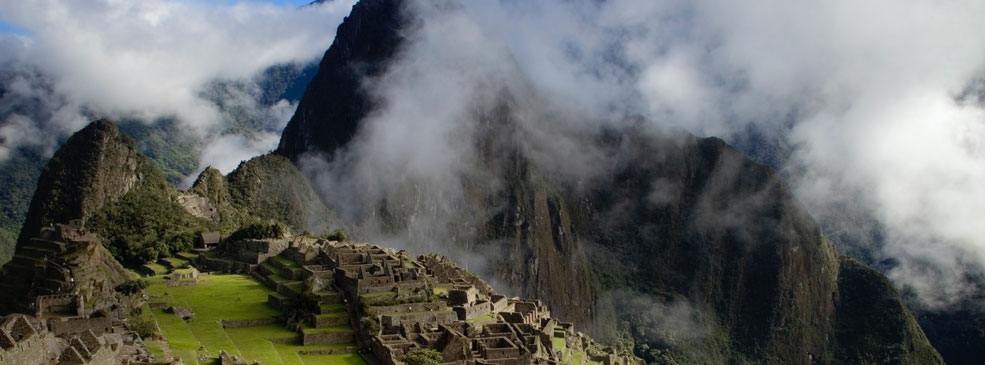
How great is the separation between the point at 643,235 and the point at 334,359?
14910 cm

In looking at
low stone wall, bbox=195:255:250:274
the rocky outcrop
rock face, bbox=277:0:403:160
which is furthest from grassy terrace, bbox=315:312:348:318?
rock face, bbox=277:0:403:160

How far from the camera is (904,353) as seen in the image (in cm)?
15550

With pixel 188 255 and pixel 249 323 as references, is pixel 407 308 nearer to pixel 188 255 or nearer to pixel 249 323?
pixel 249 323

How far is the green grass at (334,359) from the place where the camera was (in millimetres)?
44375

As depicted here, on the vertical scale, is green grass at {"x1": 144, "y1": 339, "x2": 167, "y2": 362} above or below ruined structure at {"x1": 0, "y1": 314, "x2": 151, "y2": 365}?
above

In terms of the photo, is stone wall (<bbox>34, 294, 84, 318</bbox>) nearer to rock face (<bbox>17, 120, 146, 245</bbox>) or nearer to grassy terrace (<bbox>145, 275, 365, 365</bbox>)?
grassy terrace (<bbox>145, 275, 365, 365</bbox>)

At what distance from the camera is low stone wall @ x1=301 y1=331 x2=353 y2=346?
154 feet

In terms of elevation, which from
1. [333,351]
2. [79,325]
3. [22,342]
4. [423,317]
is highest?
[423,317]

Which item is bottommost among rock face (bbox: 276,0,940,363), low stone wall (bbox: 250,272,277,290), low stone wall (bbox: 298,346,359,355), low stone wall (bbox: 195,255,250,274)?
low stone wall (bbox: 298,346,359,355)

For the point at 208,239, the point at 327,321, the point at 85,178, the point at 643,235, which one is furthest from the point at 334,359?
the point at 643,235

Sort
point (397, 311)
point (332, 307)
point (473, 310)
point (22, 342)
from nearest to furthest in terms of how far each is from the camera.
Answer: point (22, 342) → point (397, 311) → point (332, 307) → point (473, 310)

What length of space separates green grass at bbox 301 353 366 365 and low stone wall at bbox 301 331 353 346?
1508 millimetres

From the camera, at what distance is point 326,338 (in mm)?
47125

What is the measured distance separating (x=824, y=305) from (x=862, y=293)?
6.78m
